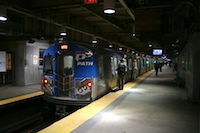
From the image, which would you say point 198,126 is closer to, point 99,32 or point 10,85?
point 99,32

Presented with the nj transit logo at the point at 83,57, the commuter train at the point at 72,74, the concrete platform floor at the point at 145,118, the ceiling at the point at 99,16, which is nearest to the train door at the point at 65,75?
the commuter train at the point at 72,74

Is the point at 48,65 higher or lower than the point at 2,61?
lower

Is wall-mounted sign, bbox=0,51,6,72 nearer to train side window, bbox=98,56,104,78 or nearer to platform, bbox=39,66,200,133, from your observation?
train side window, bbox=98,56,104,78

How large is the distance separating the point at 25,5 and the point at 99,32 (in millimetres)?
7254

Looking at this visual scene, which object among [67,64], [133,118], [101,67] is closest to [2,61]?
[67,64]

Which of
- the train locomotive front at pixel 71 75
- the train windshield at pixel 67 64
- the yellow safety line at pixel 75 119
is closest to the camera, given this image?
the yellow safety line at pixel 75 119

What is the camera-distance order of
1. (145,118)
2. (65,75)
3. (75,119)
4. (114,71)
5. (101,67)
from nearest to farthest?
(75,119), (145,118), (65,75), (101,67), (114,71)

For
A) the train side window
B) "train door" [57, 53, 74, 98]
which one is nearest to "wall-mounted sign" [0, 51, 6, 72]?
"train door" [57, 53, 74, 98]

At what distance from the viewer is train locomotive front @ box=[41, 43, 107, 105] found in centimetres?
755

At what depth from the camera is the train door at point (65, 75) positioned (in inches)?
305

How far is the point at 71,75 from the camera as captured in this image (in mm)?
7738

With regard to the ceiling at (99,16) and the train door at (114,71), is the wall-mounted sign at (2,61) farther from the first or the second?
the train door at (114,71)

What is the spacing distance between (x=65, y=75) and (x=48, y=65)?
3.02 feet

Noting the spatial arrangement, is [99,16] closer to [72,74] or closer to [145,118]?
[72,74]
